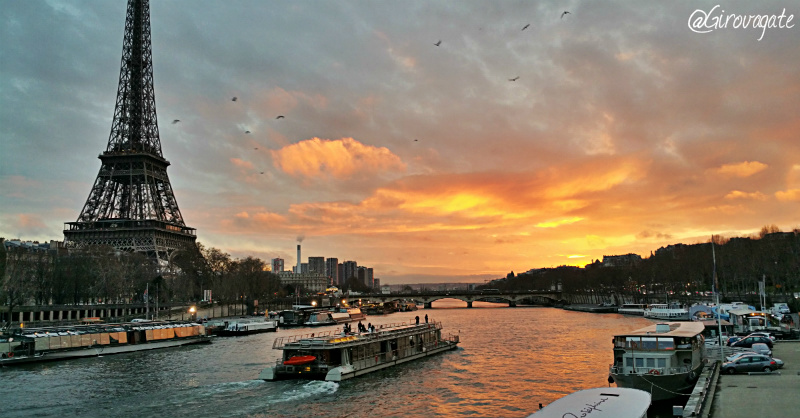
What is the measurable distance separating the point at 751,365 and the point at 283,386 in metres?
30.6

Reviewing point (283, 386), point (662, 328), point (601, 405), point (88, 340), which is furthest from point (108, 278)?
point (601, 405)

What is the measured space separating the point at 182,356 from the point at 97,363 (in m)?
8.54

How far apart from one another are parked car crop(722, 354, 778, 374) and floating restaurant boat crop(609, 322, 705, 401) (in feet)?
6.60

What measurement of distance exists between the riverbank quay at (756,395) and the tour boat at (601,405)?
4.23 metres

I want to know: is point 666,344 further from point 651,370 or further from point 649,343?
point 651,370

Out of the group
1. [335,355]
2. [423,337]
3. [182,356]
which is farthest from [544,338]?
[182,356]

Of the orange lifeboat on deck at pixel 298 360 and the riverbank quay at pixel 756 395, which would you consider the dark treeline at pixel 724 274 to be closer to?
the riverbank quay at pixel 756 395

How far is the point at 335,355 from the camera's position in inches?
1785

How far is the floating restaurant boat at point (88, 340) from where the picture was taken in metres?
55.4

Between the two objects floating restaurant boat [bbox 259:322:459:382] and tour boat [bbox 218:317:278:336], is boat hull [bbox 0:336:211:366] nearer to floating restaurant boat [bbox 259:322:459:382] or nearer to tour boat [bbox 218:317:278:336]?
tour boat [bbox 218:317:278:336]

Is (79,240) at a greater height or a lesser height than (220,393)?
greater

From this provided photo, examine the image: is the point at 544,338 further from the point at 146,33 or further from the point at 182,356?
the point at 146,33

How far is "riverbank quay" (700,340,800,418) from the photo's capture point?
81.0 feet

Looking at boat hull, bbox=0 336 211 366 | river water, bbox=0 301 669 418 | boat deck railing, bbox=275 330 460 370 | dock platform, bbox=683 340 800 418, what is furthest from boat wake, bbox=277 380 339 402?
boat hull, bbox=0 336 211 366
